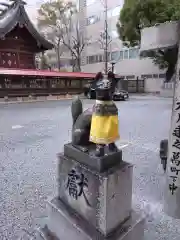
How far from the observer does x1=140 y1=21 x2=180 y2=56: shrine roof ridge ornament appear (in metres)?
1.93

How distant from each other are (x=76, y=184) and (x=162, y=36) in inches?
58.7

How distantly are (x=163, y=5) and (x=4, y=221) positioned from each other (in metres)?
16.5

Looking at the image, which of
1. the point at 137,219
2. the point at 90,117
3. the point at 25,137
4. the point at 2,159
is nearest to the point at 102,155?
the point at 90,117

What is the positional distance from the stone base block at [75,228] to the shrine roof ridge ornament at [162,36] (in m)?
1.53

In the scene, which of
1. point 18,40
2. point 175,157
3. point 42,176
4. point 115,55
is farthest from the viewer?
point 115,55

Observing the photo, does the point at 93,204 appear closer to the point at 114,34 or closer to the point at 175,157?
the point at 175,157

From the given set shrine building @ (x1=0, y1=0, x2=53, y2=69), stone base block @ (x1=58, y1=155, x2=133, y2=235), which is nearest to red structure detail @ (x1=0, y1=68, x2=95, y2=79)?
shrine building @ (x1=0, y1=0, x2=53, y2=69)

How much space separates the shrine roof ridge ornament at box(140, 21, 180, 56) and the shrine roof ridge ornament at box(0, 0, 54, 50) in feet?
51.8

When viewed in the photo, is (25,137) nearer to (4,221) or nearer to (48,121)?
(48,121)

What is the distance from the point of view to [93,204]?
1.72 metres

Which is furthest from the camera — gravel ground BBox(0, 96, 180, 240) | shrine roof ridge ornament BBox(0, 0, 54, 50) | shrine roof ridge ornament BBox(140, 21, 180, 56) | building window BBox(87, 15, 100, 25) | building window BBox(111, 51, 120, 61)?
building window BBox(87, 15, 100, 25)

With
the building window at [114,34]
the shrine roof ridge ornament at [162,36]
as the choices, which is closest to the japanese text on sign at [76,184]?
the shrine roof ridge ornament at [162,36]

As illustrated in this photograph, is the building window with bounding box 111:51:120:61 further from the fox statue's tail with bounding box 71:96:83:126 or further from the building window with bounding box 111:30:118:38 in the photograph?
the fox statue's tail with bounding box 71:96:83:126

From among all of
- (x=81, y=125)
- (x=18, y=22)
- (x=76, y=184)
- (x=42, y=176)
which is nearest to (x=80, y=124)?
(x=81, y=125)
